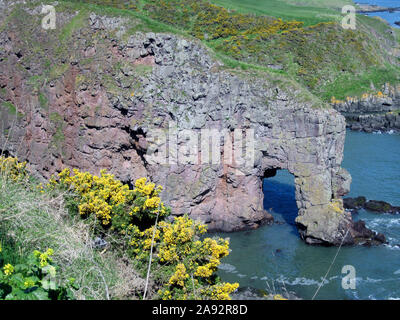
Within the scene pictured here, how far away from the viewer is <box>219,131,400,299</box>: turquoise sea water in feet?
84.3

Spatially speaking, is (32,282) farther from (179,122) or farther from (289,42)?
(289,42)

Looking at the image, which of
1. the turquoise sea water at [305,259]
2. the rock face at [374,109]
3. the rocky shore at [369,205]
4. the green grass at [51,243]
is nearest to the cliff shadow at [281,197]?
the turquoise sea water at [305,259]

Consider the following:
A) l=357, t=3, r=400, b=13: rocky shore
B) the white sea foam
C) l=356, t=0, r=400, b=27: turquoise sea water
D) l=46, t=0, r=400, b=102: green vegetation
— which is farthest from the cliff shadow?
l=357, t=3, r=400, b=13: rocky shore

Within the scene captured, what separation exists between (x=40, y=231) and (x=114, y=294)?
2.01 meters

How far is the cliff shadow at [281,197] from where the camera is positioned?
3506cm

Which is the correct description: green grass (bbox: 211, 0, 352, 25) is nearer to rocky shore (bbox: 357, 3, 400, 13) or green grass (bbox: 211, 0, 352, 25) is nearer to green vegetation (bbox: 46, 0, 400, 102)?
green vegetation (bbox: 46, 0, 400, 102)

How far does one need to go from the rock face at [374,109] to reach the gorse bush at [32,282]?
55544 mm

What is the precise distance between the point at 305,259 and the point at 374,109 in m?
39.5

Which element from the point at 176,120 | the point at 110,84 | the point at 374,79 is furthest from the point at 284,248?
the point at 374,79

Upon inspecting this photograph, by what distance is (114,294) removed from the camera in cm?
931

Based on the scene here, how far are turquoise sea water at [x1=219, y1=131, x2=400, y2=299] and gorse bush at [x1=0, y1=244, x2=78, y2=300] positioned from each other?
17170mm

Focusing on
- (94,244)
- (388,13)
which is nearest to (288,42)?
(94,244)

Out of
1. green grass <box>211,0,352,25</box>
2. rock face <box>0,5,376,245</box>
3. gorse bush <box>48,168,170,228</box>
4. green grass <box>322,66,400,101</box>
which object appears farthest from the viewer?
green grass <box>211,0,352,25</box>

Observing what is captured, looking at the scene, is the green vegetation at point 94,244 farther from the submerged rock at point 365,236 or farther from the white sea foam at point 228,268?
the submerged rock at point 365,236
